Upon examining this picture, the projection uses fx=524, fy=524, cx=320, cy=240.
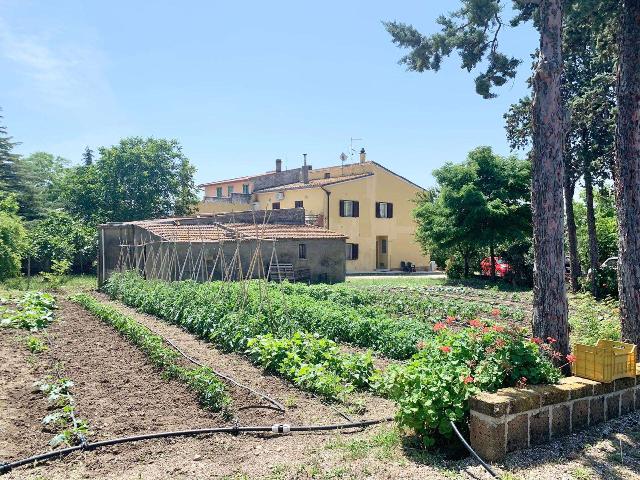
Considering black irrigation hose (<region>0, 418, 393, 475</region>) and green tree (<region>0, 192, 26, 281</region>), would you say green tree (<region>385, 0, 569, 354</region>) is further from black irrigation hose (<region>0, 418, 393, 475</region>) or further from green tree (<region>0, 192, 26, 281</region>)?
green tree (<region>0, 192, 26, 281</region>)

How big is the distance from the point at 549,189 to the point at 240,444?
15.4 feet

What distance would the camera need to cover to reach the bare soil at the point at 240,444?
4617 millimetres

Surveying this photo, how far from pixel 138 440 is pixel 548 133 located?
236 inches

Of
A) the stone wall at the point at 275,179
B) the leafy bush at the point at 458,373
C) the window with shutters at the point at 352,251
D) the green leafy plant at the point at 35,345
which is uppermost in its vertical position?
the stone wall at the point at 275,179

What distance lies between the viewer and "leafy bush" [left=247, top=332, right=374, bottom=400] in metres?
7.32

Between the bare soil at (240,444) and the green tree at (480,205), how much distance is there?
19.3 m

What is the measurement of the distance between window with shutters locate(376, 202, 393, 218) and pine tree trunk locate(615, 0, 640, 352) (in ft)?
98.5

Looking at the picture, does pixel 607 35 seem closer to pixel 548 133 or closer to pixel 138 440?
pixel 548 133

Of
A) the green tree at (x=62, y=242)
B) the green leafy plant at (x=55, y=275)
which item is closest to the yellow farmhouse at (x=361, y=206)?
the green tree at (x=62, y=242)

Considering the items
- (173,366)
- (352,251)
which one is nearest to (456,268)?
(352,251)

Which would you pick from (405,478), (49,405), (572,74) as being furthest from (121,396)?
(572,74)

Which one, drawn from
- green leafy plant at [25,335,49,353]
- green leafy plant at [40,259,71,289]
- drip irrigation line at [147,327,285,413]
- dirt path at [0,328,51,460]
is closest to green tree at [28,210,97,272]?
green leafy plant at [40,259,71,289]

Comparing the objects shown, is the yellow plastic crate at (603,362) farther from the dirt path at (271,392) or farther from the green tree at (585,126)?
the green tree at (585,126)

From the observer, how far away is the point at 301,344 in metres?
8.91
